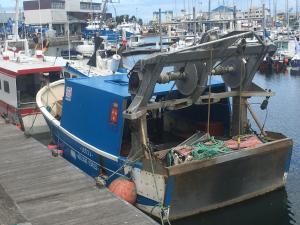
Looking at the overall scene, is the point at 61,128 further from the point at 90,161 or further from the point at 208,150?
the point at 208,150

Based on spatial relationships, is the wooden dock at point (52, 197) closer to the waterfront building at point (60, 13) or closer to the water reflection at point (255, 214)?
the water reflection at point (255, 214)

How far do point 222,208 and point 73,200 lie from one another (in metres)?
3.45

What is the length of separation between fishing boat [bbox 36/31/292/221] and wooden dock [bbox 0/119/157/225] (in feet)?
2.11

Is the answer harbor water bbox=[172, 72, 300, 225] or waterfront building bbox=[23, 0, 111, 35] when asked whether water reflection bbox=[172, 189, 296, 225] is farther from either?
waterfront building bbox=[23, 0, 111, 35]

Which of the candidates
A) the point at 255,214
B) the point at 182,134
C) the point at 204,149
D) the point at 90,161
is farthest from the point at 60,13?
the point at 204,149

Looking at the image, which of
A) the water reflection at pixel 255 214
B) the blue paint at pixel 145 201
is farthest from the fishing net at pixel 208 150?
the water reflection at pixel 255 214

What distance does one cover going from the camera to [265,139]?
→ 456 inches

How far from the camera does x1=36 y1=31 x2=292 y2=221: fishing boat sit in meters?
9.88

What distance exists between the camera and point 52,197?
962 cm

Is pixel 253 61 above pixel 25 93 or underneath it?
above

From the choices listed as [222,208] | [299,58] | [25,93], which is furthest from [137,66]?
[299,58]

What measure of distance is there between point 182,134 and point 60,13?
305ft

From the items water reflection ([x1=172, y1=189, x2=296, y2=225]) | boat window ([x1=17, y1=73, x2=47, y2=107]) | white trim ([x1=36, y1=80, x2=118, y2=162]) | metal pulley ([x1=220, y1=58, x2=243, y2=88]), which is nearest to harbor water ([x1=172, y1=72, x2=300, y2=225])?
water reflection ([x1=172, y1=189, x2=296, y2=225])

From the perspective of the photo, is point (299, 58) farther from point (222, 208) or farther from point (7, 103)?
point (222, 208)
